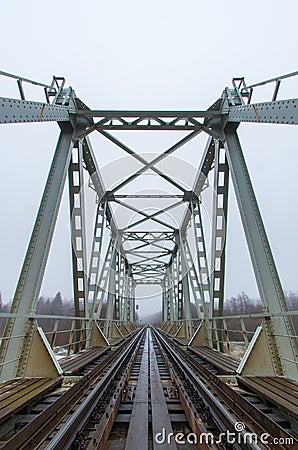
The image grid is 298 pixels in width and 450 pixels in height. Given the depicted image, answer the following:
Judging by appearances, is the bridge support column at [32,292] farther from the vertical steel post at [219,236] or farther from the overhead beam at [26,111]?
the vertical steel post at [219,236]

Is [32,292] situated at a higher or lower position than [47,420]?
higher

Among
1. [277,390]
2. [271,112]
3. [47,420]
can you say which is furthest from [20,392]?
[271,112]

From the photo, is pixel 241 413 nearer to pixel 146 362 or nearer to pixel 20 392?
pixel 20 392

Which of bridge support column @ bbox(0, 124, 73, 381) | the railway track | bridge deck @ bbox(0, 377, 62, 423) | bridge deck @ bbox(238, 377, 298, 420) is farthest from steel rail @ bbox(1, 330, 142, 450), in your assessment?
bridge deck @ bbox(238, 377, 298, 420)

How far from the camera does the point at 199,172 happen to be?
29.1 ft

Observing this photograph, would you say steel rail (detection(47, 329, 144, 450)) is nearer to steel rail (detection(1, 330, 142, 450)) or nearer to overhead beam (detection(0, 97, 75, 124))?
steel rail (detection(1, 330, 142, 450))

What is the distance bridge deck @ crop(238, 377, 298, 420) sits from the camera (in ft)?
7.18

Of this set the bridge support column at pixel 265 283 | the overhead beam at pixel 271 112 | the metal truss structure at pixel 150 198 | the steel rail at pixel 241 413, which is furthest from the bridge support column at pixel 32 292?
the overhead beam at pixel 271 112

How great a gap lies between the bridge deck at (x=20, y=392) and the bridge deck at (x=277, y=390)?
2.43 meters

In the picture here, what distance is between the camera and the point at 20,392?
2.67 m

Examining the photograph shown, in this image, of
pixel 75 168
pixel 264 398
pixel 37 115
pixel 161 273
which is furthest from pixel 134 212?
pixel 161 273

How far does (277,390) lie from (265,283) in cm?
165

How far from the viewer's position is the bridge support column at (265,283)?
3.32 metres

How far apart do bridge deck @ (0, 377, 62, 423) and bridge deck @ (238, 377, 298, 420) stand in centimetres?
243
